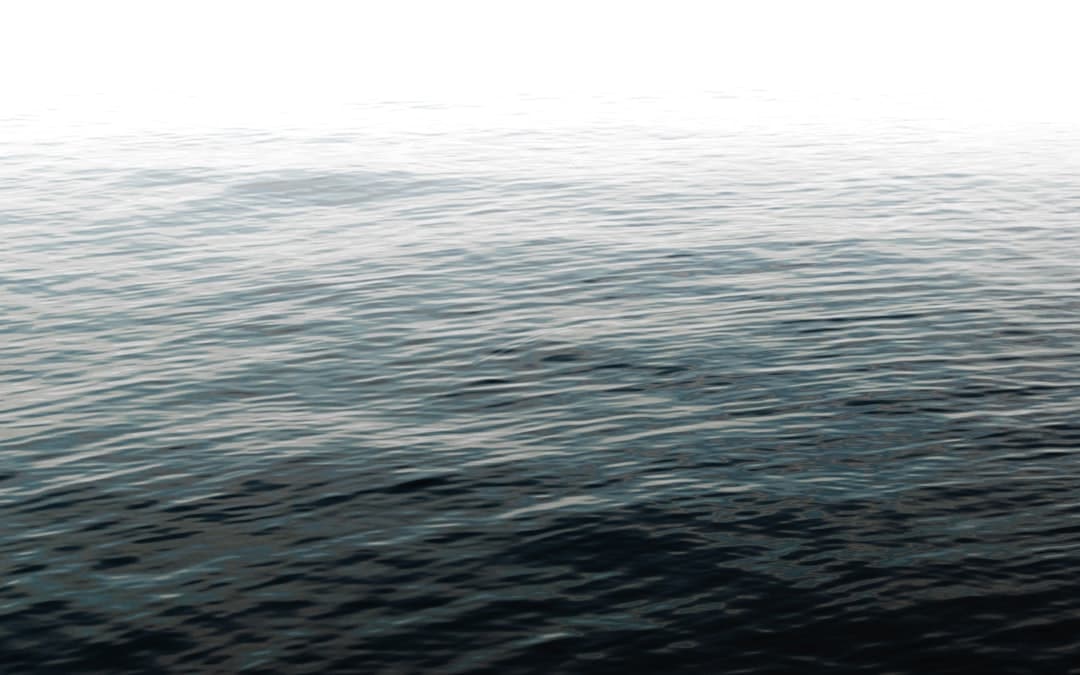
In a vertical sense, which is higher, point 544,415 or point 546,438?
point 544,415

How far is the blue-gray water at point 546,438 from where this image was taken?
2133 centimetres

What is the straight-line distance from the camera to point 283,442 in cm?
2959

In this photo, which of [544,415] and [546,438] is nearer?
[546,438]

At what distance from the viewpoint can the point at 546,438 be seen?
96.8 feet

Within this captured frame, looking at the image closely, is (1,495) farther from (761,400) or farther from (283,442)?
(761,400)

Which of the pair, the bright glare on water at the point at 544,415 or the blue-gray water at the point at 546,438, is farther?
the bright glare on water at the point at 544,415

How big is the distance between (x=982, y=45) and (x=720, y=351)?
15195 centimetres

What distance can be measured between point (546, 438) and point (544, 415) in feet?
5.11

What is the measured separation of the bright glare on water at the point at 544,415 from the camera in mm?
21469

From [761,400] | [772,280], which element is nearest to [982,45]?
[772,280]

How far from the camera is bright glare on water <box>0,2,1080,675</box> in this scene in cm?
2147

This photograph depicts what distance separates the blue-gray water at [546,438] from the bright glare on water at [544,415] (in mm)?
107

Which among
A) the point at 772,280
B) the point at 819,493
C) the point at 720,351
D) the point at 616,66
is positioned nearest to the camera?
the point at 819,493

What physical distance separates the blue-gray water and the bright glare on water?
0.11 m
